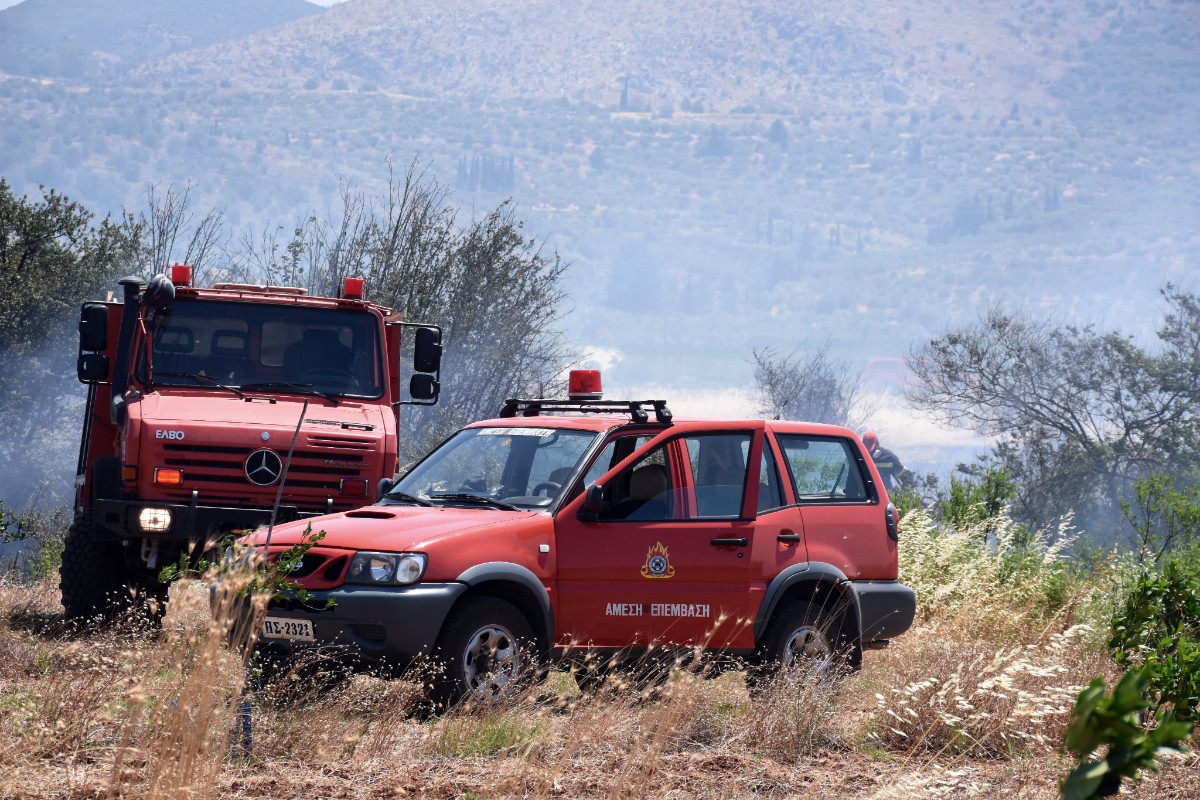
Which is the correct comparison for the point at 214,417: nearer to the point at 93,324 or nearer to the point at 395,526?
the point at 93,324

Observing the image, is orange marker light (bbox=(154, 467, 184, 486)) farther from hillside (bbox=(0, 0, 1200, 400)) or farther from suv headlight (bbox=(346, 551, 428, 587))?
hillside (bbox=(0, 0, 1200, 400))

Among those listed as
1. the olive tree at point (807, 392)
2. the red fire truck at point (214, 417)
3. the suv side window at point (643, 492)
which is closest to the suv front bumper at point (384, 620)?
the suv side window at point (643, 492)

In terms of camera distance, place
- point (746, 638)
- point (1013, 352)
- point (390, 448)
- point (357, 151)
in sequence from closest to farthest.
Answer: point (746, 638) → point (390, 448) → point (1013, 352) → point (357, 151)

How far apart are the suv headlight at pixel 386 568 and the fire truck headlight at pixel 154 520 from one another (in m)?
3.12

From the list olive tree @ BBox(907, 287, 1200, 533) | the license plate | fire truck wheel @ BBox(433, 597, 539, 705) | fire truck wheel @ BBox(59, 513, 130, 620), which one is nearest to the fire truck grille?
fire truck wheel @ BBox(59, 513, 130, 620)

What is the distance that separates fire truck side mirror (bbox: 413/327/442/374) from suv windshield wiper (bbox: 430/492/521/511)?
10.2ft

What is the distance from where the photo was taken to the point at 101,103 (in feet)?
609

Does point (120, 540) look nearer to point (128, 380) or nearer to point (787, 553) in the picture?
point (128, 380)

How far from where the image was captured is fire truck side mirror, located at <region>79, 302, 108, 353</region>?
10180 mm

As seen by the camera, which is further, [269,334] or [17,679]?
[269,334]

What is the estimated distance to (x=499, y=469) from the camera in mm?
8172

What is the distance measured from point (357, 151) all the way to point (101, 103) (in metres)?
34.0

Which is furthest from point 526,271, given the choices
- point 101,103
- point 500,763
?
point 101,103

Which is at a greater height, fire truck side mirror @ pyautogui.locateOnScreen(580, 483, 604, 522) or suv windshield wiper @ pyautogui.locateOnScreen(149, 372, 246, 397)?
suv windshield wiper @ pyautogui.locateOnScreen(149, 372, 246, 397)
